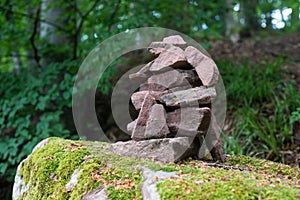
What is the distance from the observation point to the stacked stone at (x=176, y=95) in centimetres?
200

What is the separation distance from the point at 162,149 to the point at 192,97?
0.37m

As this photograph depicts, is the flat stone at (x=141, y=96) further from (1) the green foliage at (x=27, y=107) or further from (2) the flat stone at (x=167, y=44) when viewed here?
(1) the green foliage at (x=27, y=107)

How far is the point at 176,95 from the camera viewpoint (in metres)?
2.04

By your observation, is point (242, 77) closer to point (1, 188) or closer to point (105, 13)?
point (105, 13)

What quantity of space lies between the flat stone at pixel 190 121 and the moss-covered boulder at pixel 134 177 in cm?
18

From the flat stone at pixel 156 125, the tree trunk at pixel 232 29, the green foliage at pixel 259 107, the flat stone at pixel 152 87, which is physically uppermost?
the tree trunk at pixel 232 29

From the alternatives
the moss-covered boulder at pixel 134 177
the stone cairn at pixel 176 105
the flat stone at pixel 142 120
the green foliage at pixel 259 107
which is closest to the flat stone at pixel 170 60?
the stone cairn at pixel 176 105

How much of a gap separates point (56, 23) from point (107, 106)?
1576 mm

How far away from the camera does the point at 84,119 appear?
5051mm

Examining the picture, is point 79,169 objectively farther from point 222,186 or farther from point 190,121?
point 222,186

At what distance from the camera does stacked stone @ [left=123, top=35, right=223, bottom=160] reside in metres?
2.00

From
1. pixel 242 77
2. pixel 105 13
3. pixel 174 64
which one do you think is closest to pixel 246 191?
pixel 174 64

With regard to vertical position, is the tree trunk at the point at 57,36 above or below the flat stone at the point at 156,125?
above

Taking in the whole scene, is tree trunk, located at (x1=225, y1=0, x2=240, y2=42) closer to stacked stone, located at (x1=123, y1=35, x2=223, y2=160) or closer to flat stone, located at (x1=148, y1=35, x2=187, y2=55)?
flat stone, located at (x1=148, y1=35, x2=187, y2=55)
